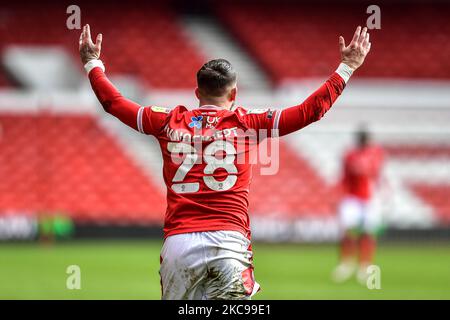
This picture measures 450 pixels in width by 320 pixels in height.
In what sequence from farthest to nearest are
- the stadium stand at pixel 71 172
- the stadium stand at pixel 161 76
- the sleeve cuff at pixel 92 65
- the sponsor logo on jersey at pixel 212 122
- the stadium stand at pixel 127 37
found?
the stadium stand at pixel 127 37, the stadium stand at pixel 161 76, the stadium stand at pixel 71 172, the sleeve cuff at pixel 92 65, the sponsor logo on jersey at pixel 212 122

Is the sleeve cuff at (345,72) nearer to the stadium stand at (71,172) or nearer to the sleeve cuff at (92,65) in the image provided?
the sleeve cuff at (92,65)

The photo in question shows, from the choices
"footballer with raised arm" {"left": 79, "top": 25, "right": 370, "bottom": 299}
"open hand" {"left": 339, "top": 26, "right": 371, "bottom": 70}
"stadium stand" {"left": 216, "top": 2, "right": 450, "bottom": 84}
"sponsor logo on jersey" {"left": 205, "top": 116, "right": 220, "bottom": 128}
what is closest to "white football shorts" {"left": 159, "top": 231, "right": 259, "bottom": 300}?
"footballer with raised arm" {"left": 79, "top": 25, "right": 370, "bottom": 299}

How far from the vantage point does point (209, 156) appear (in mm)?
4695

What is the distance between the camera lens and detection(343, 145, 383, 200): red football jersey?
13.4 meters

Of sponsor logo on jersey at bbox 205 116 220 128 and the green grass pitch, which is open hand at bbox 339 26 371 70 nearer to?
sponsor logo on jersey at bbox 205 116 220 128

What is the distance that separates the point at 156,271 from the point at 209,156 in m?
8.47

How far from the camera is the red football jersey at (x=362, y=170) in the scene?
13.4 meters

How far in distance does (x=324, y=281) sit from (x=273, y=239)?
682cm

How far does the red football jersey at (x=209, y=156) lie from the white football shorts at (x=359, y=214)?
A: 8.84m

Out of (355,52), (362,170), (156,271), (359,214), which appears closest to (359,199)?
(359,214)

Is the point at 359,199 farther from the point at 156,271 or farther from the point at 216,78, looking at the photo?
the point at 216,78

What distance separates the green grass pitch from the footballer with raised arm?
5090mm

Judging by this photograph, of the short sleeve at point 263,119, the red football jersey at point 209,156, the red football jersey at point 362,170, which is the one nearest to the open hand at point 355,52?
the red football jersey at point 209,156

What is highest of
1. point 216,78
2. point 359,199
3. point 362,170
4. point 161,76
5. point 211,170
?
point 161,76
